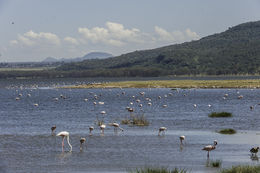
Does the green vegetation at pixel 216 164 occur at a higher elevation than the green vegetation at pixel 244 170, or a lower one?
lower

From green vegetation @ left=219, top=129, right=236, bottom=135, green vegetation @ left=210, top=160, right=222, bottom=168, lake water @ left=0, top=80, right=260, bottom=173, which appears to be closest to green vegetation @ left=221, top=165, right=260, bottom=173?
lake water @ left=0, top=80, right=260, bottom=173

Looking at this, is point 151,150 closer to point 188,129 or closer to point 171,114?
point 188,129

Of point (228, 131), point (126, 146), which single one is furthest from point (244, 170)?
point (228, 131)

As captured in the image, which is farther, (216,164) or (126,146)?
(126,146)

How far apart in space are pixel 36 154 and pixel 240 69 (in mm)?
175312

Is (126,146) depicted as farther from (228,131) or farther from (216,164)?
(228,131)

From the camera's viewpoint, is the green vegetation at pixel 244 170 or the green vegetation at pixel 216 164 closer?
the green vegetation at pixel 244 170

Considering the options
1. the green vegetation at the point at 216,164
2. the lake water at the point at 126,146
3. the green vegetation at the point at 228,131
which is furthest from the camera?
the green vegetation at the point at 228,131

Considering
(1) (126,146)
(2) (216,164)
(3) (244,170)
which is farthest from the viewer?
(1) (126,146)

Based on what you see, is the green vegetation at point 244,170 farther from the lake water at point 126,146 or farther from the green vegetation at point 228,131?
the green vegetation at point 228,131

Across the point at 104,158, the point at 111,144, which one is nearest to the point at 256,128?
the point at 111,144

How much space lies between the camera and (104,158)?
75.1 ft

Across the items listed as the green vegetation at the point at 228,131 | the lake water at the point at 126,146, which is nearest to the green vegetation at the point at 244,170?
the lake water at the point at 126,146

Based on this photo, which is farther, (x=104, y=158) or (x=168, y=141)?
(x=168, y=141)
